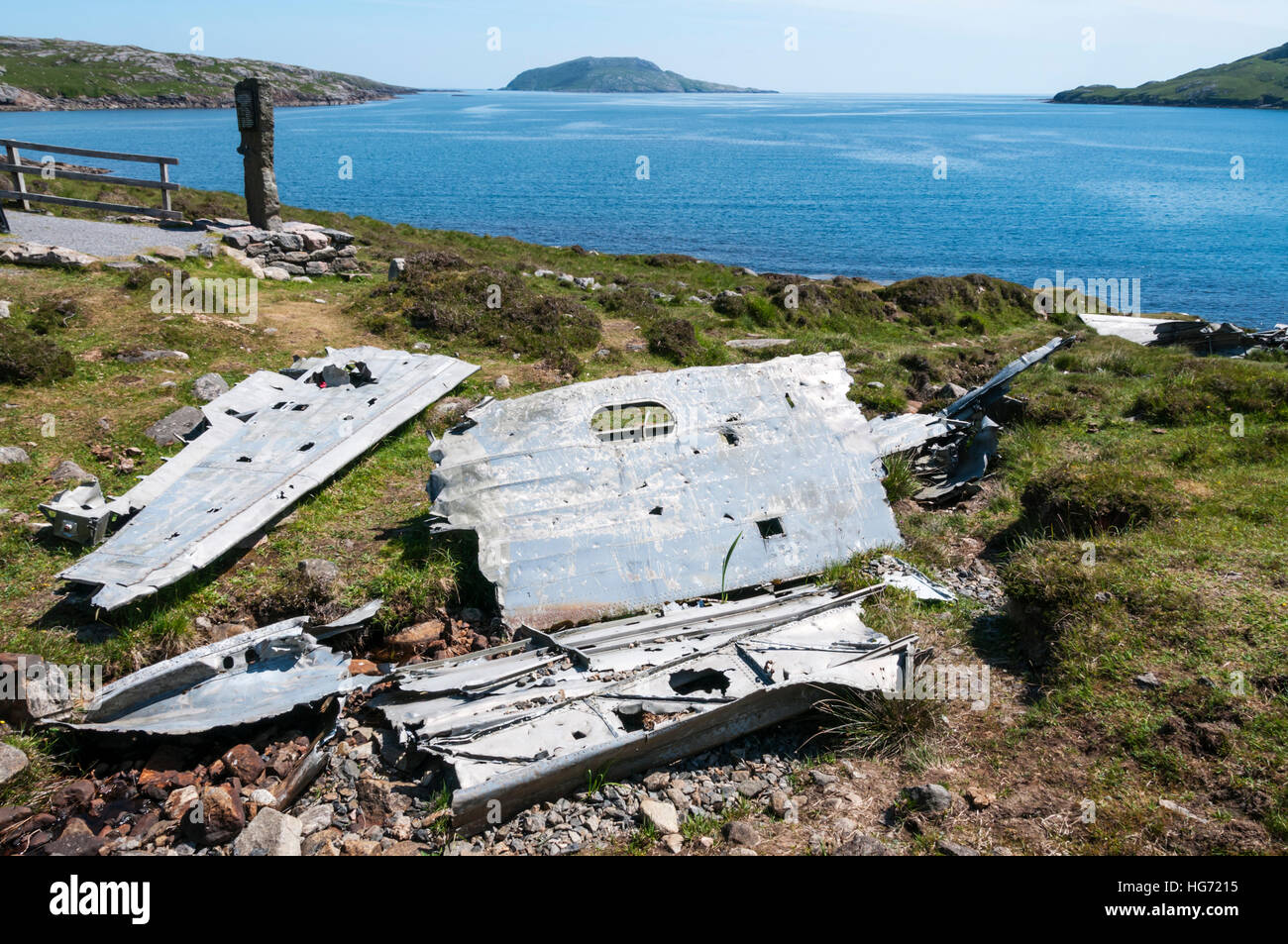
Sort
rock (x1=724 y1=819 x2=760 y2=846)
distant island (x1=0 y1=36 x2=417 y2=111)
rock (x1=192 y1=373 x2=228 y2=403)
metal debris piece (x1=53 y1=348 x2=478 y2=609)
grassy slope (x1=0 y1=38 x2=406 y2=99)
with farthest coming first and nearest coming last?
grassy slope (x1=0 y1=38 x2=406 y2=99)
distant island (x1=0 y1=36 x2=417 y2=111)
rock (x1=192 y1=373 x2=228 y2=403)
metal debris piece (x1=53 y1=348 x2=478 y2=609)
rock (x1=724 y1=819 x2=760 y2=846)

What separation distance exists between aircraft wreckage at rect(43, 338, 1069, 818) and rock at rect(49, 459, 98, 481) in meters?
1.41

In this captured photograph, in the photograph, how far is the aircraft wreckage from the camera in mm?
5160

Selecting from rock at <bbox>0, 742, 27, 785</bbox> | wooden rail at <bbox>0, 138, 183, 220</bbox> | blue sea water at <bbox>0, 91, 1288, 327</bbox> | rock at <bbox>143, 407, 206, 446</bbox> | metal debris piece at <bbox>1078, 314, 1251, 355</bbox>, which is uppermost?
blue sea water at <bbox>0, 91, 1288, 327</bbox>

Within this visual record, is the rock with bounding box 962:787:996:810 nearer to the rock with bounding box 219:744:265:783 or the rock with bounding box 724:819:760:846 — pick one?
the rock with bounding box 724:819:760:846

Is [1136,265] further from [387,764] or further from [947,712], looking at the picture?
[387,764]

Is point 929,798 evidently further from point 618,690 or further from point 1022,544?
point 1022,544

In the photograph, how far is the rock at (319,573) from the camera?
682 cm

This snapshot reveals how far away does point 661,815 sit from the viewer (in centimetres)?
468

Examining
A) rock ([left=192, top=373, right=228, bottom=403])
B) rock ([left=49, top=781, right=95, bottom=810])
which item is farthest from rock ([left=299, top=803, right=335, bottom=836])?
rock ([left=192, top=373, right=228, bottom=403])

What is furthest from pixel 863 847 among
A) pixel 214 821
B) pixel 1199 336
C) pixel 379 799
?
pixel 1199 336

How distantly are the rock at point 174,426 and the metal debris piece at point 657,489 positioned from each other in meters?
3.88

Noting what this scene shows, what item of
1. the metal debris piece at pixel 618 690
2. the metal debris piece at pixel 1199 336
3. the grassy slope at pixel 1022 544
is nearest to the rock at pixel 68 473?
the grassy slope at pixel 1022 544

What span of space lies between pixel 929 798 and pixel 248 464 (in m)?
6.70

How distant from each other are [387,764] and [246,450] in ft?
13.4
